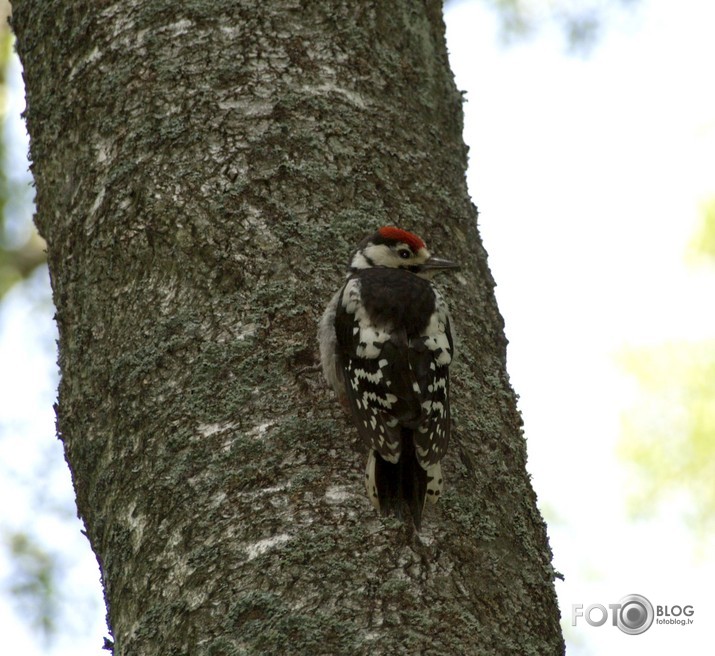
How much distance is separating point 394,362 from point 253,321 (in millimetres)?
403

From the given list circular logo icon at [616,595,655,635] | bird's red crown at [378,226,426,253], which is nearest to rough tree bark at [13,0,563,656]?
bird's red crown at [378,226,426,253]

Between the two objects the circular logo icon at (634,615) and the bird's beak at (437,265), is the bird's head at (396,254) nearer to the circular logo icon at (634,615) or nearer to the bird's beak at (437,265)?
the bird's beak at (437,265)

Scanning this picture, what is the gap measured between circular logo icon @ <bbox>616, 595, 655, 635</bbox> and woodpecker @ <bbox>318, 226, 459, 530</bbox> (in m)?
1.58

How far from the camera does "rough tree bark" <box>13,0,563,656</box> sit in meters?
2.28

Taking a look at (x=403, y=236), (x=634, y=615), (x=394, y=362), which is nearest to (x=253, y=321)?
(x=394, y=362)

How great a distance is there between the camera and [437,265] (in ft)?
10.1

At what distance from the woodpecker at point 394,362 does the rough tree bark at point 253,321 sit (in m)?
0.05

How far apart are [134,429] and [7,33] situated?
17.5 ft

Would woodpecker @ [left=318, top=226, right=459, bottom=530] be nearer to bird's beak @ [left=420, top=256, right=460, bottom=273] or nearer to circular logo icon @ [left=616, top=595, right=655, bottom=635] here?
bird's beak @ [left=420, top=256, right=460, bottom=273]

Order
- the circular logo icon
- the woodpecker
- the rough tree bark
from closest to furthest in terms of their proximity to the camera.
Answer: the rough tree bark
the woodpecker
the circular logo icon

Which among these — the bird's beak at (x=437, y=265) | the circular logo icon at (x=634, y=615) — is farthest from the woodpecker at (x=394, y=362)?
the circular logo icon at (x=634, y=615)

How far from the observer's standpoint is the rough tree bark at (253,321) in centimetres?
228

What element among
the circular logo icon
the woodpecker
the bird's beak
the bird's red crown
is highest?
the bird's red crown

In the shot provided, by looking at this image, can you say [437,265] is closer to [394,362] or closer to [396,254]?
[396,254]
